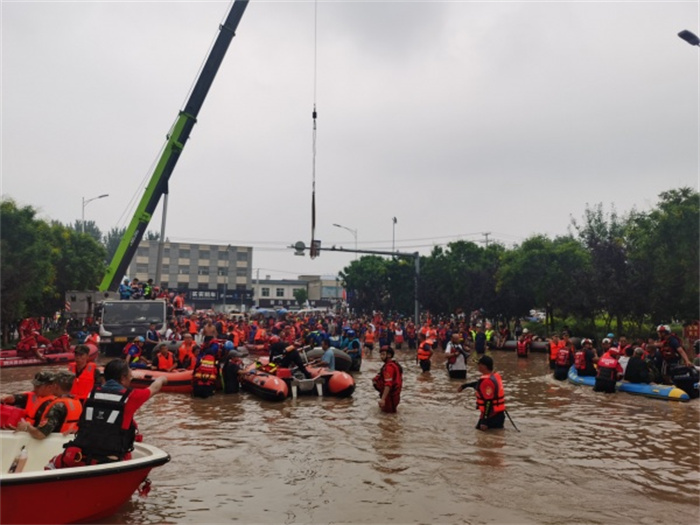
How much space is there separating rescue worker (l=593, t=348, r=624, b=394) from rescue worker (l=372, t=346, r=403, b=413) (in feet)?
20.2

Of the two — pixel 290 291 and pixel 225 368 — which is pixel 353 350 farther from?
pixel 290 291

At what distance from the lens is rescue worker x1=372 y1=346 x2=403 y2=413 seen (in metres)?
12.5

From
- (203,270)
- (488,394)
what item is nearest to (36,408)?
(488,394)

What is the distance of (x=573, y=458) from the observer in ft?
30.4

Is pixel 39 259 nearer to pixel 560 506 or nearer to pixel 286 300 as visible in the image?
pixel 560 506

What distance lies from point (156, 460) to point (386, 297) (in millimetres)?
60840

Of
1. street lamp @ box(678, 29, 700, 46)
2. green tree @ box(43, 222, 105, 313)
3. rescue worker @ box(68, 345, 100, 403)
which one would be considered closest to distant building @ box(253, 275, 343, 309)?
green tree @ box(43, 222, 105, 313)

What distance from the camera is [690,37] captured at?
14.7 metres

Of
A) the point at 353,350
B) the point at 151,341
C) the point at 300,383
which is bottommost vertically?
the point at 300,383

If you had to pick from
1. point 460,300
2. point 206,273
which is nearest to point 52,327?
point 460,300

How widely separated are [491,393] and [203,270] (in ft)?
333

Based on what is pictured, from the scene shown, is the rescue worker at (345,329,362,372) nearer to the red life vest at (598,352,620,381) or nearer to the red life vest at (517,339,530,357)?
the red life vest at (598,352,620,381)

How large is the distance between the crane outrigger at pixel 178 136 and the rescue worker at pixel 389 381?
715 inches

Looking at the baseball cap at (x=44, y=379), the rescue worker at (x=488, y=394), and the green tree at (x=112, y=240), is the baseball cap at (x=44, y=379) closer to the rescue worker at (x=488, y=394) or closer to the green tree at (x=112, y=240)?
the rescue worker at (x=488, y=394)
